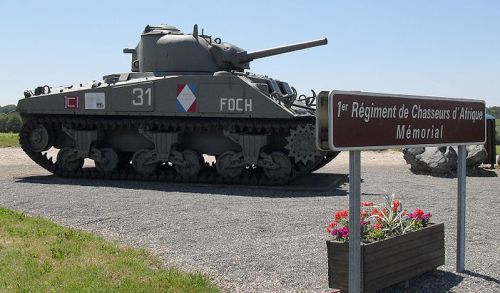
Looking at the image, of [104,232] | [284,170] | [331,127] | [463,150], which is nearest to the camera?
[331,127]

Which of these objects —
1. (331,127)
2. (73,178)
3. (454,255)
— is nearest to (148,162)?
(73,178)

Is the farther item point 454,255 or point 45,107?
point 45,107

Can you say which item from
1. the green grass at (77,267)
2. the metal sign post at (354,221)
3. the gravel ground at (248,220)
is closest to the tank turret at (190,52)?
the gravel ground at (248,220)

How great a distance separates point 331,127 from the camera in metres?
4.63

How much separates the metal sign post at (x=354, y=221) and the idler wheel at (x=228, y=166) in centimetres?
1028

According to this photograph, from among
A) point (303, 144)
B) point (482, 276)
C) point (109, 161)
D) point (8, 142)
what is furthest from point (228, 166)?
point (8, 142)

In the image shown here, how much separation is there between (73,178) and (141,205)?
6197mm

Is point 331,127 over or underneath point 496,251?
over

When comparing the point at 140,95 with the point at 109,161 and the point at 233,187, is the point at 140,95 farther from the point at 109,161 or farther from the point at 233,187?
the point at 233,187

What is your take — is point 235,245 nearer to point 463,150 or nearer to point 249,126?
point 463,150

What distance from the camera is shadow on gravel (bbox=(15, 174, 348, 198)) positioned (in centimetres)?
1351

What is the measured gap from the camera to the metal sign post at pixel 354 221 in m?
4.88

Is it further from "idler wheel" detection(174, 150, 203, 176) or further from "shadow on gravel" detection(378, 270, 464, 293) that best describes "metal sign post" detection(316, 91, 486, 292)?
"idler wheel" detection(174, 150, 203, 176)

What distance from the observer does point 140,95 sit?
15484 mm
